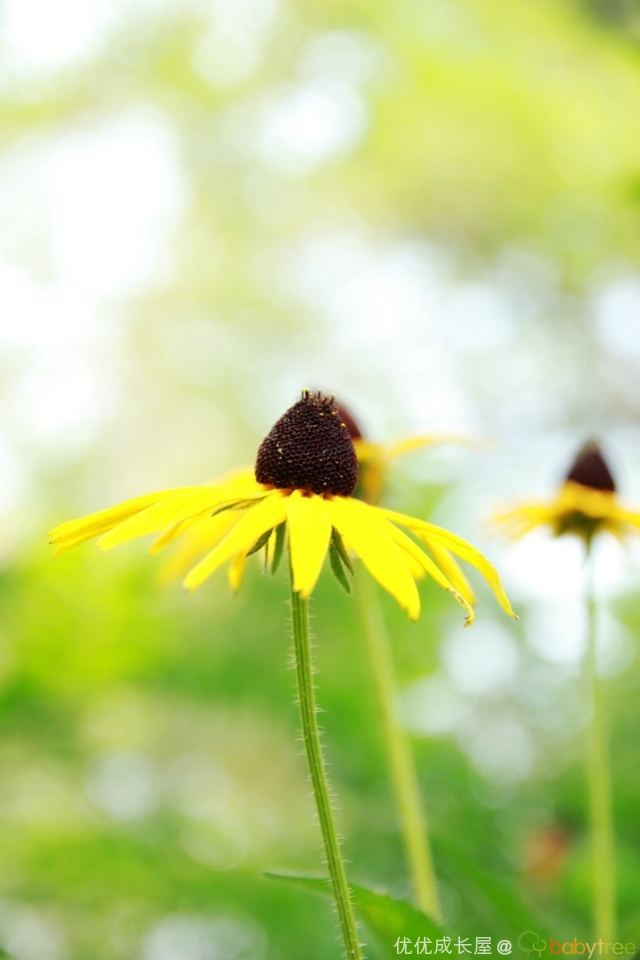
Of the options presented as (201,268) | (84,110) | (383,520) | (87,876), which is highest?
(84,110)

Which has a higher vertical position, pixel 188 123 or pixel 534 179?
pixel 188 123

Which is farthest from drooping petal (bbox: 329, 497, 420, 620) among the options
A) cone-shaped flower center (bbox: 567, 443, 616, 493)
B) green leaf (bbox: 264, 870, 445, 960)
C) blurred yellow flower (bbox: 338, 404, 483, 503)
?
cone-shaped flower center (bbox: 567, 443, 616, 493)

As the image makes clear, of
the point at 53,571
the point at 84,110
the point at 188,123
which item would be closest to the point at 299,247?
the point at 188,123

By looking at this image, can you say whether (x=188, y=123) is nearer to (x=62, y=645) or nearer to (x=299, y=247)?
(x=299, y=247)

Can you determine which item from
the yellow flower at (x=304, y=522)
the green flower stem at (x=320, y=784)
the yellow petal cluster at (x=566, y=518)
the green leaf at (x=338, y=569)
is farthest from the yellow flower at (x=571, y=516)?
the green flower stem at (x=320, y=784)

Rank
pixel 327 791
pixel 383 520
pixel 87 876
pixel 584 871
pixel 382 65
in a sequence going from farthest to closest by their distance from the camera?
pixel 382 65 < pixel 87 876 < pixel 584 871 < pixel 383 520 < pixel 327 791

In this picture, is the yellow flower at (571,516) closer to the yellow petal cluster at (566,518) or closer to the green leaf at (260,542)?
the yellow petal cluster at (566,518)

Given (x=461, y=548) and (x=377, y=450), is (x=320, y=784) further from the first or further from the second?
(x=377, y=450)

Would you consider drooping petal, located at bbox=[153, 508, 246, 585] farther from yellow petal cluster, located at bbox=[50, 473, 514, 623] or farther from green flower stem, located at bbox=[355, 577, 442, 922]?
green flower stem, located at bbox=[355, 577, 442, 922]
